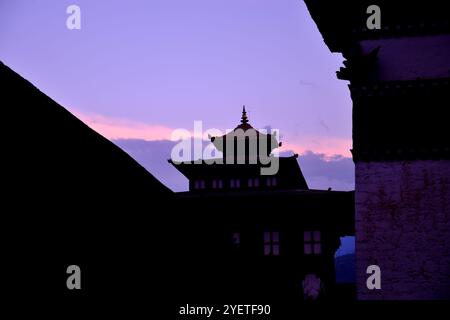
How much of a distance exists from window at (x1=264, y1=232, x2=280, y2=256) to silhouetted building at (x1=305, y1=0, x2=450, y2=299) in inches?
526

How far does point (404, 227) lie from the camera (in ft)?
30.6

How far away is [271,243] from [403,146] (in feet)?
45.9

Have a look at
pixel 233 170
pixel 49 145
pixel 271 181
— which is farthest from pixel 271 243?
pixel 49 145

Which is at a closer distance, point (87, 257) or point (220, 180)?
point (87, 257)

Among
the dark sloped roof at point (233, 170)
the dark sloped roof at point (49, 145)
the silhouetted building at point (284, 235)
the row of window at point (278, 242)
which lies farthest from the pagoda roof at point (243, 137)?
the dark sloped roof at point (49, 145)

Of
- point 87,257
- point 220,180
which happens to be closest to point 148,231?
point 87,257

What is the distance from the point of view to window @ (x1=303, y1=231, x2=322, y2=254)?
2217 centimetres

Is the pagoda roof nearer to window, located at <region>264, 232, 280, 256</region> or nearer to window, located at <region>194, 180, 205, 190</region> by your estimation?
window, located at <region>194, 180, 205, 190</region>

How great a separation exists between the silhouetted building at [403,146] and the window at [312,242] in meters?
12.9

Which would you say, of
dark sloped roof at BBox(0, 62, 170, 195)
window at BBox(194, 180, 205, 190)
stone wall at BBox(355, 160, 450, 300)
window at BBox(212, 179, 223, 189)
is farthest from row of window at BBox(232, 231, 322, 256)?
dark sloped roof at BBox(0, 62, 170, 195)

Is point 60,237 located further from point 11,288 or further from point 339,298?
point 339,298

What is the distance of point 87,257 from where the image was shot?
509 cm

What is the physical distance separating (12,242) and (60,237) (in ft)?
2.05

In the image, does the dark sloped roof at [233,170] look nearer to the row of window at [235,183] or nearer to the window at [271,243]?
the row of window at [235,183]
